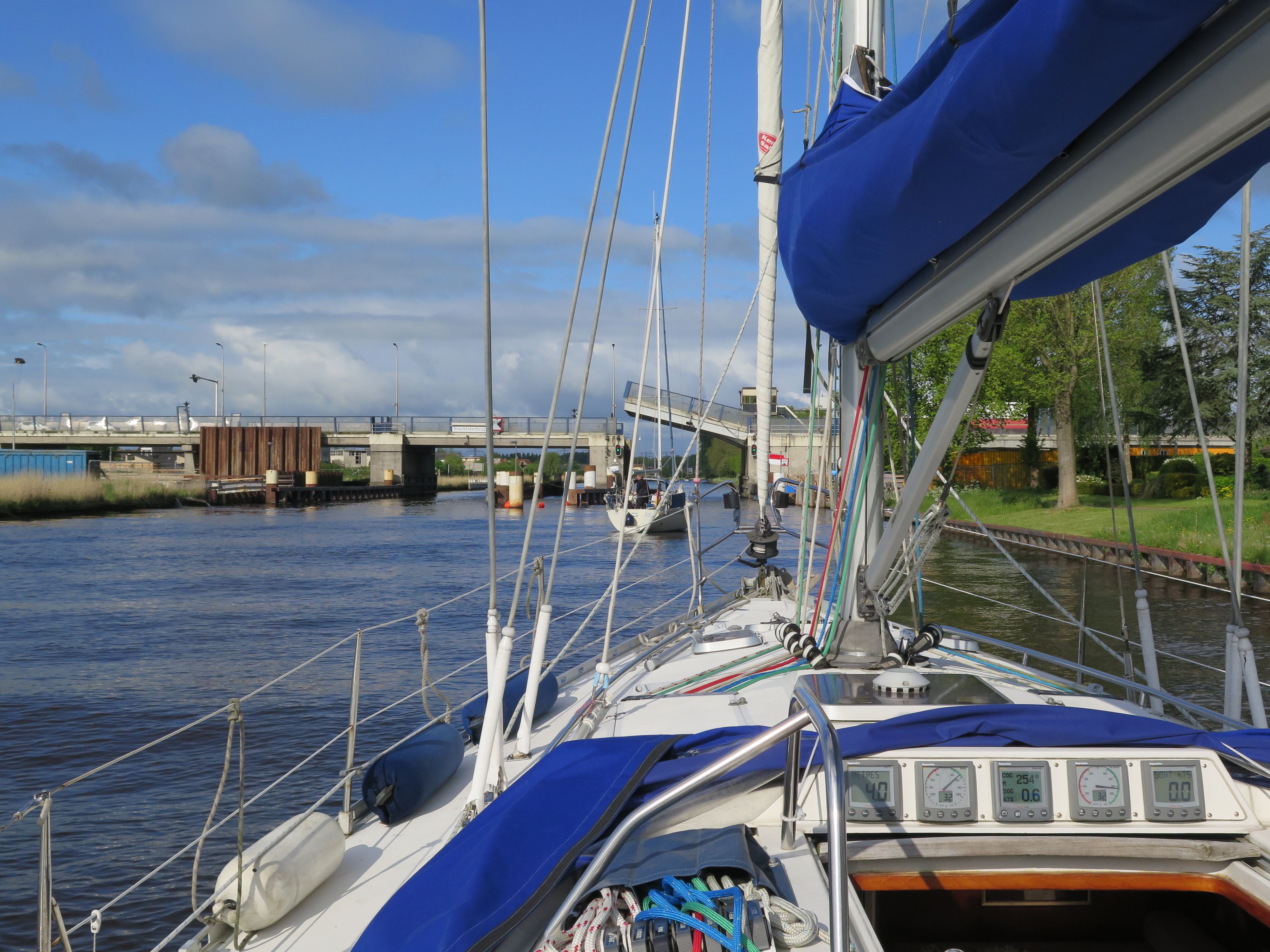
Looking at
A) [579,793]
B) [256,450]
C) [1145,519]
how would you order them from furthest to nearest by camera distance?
[256,450]
[1145,519]
[579,793]

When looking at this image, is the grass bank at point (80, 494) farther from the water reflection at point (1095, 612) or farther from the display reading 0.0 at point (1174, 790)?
the display reading 0.0 at point (1174, 790)

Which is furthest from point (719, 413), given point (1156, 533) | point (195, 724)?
point (195, 724)

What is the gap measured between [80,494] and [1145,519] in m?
36.2

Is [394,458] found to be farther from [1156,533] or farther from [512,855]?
[512,855]

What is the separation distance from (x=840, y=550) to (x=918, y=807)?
66.6 inches

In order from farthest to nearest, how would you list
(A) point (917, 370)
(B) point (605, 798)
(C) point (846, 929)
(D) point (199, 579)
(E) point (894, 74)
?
(A) point (917, 370)
(D) point (199, 579)
(E) point (894, 74)
(B) point (605, 798)
(C) point (846, 929)

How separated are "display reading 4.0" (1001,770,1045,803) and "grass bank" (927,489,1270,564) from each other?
408 inches

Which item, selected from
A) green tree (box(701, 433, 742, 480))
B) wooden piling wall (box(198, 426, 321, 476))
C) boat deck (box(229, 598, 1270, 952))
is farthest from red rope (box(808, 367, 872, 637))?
wooden piling wall (box(198, 426, 321, 476))

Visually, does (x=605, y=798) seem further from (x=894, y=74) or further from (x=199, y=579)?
(x=199, y=579)

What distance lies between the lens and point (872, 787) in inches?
99.4

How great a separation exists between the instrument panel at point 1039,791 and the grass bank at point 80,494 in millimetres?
39397

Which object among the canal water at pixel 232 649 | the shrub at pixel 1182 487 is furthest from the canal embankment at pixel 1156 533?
the canal water at pixel 232 649

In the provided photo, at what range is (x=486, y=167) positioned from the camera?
3383 millimetres

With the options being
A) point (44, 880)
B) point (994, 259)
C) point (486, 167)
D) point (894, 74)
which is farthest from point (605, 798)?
point (894, 74)
